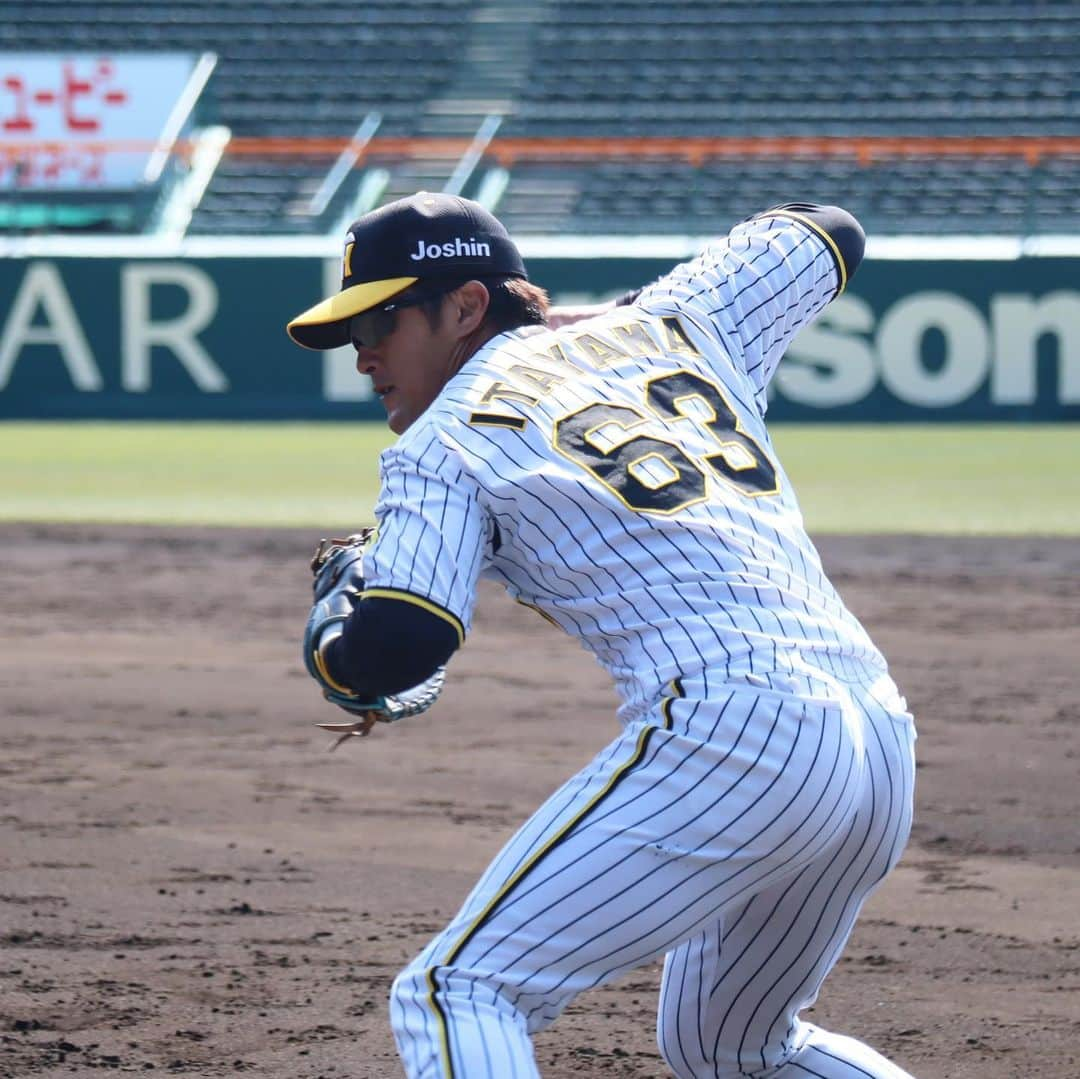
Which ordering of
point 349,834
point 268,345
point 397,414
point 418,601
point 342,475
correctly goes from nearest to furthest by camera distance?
point 418,601 → point 397,414 → point 349,834 → point 342,475 → point 268,345

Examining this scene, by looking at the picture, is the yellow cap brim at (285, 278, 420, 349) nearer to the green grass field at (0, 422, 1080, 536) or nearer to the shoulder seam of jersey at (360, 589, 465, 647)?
the shoulder seam of jersey at (360, 589, 465, 647)

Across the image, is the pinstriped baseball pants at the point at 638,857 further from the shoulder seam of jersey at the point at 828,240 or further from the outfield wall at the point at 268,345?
the outfield wall at the point at 268,345

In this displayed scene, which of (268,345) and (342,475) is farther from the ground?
(268,345)

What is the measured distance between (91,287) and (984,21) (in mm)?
12290

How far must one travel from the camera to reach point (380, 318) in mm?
2553

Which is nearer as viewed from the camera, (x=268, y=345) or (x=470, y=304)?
(x=470, y=304)

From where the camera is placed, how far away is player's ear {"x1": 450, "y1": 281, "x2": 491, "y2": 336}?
257cm

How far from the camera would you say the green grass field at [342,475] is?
1159cm

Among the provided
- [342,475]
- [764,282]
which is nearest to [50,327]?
[342,475]

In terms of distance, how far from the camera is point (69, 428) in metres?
17.9

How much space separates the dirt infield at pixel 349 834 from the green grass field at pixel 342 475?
226cm

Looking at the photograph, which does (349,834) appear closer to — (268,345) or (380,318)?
(380,318)

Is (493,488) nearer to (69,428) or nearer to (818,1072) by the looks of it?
(818,1072)

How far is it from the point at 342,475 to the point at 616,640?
11288 mm
